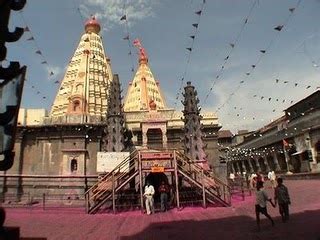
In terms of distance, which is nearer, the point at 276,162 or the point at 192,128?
the point at 192,128

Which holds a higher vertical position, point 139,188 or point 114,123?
point 114,123

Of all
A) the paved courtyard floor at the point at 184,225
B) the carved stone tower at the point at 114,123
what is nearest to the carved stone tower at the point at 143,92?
the carved stone tower at the point at 114,123

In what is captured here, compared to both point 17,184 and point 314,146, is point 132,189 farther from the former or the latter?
point 314,146

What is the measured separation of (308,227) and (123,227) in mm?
7141

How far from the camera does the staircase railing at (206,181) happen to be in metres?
21.5

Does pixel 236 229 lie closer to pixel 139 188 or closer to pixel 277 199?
pixel 277 199

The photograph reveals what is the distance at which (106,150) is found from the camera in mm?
30125

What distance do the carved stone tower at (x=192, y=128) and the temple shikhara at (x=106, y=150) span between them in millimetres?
76

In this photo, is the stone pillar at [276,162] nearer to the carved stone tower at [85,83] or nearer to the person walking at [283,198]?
the carved stone tower at [85,83]

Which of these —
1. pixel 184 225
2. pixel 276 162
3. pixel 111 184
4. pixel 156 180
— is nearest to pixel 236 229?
pixel 184 225

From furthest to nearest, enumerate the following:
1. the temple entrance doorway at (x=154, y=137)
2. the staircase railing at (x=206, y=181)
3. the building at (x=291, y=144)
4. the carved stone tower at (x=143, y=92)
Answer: the carved stone tower at (x=143, y=92), the building at (x=291, y=144), the temple entrance doorway at (x=154, y=137), the staircase railing at (x=206, y=181)

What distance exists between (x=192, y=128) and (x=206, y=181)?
6960 millimetres

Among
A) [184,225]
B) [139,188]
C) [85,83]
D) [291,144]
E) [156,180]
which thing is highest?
[85,83]

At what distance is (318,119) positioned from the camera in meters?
37.4
